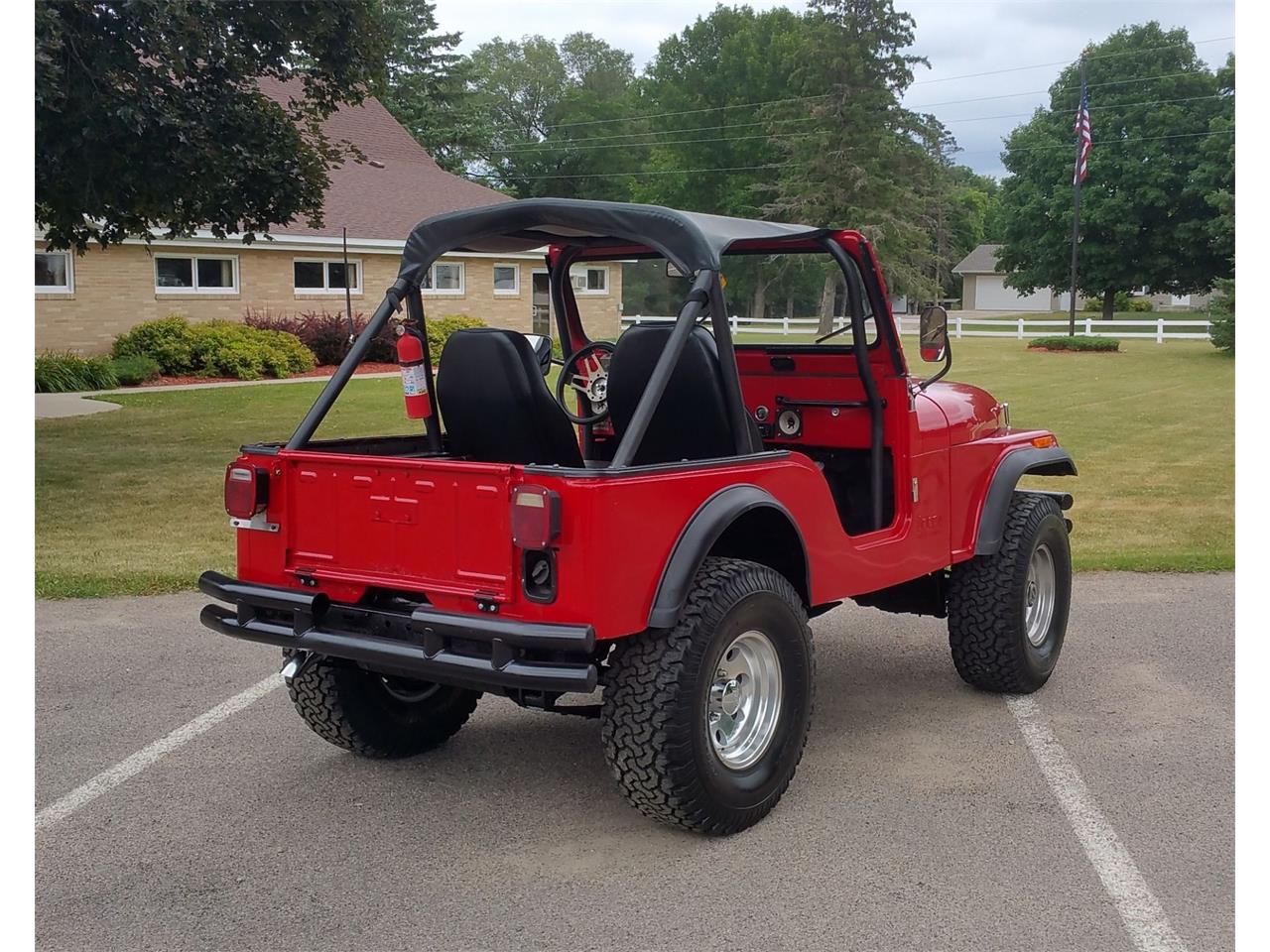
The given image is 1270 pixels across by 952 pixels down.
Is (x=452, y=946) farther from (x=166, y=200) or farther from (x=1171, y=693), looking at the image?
(x=166, y=200)

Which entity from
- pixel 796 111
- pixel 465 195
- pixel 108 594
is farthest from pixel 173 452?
pixel 796 111

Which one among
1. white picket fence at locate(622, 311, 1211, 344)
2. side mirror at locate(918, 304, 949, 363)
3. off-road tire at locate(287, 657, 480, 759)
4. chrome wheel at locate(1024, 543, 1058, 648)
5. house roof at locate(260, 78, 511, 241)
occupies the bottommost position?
off-road tire at locate(287, 657, 480, 759)

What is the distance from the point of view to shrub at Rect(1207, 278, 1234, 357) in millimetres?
33031

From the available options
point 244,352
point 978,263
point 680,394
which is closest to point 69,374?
point 244,352

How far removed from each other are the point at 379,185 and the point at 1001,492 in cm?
2975

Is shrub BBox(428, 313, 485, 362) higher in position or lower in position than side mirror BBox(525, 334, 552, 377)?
higher

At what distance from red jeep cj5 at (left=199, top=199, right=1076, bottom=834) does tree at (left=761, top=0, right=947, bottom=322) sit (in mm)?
53423

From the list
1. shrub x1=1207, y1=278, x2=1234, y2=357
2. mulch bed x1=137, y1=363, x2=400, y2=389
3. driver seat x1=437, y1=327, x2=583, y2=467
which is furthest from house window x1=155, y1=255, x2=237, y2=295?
shrub x1=1207, y1=278, x2=1234, y2=357

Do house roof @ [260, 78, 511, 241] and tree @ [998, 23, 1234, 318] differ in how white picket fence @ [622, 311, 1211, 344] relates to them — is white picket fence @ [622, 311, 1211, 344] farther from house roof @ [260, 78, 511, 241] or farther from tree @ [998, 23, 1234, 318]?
house roof @ [260, 78, 511, 241]

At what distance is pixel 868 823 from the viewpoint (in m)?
4.55

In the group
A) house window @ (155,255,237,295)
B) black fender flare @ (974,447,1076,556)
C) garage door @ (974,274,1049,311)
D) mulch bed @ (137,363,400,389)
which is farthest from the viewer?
garage door @ (974,274,1049,311)

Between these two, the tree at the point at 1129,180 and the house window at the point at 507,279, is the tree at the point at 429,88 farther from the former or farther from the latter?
the tree at the point at 1129,180

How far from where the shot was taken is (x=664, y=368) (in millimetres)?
4320

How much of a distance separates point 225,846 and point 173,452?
11.5m
